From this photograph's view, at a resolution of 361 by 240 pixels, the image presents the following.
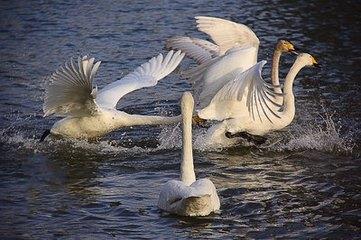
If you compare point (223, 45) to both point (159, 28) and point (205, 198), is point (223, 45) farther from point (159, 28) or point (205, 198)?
point (159, 28)

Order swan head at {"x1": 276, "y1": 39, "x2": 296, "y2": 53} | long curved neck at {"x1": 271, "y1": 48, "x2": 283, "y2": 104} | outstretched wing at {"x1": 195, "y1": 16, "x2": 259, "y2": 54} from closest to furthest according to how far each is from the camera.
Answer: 1. long curved neck at {"x1": 271, "y1": 48, "x2": 283, "y2": 104}
2. outstretched wing at {"x1": 195, "y1": 16, "x2": 259, "y2": 54}
3. swan head at {"x1": 276, "y1": 39, "x2": 296, "y2": 53}

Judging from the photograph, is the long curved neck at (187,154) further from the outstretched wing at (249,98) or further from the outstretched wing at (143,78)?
the outstretched wing at (143,78)

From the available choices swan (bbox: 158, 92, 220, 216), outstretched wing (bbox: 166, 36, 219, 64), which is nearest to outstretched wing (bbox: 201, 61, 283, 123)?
outstretched wing (bbox: 166, 36, 219, 64)

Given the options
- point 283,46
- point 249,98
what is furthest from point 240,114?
point 283,46

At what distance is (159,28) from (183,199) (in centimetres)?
1097

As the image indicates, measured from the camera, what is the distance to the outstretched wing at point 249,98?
34.6ft

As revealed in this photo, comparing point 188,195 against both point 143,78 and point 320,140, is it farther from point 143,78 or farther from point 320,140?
point 143,78

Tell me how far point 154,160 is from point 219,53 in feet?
7.18

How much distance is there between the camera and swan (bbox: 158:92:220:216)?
8234 millimetres

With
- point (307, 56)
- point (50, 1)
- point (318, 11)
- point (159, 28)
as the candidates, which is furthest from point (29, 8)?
point (307, 56)

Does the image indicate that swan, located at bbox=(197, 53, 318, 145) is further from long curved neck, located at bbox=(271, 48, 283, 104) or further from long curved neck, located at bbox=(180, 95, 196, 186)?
long curved neck, located at bbox=(180, 95, 196, 186)

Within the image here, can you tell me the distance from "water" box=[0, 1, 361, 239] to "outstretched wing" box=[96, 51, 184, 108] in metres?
0.53

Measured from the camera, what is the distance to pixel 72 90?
10.5 meters

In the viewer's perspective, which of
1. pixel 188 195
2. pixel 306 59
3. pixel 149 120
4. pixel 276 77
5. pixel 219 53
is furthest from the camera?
pixel 219 53
